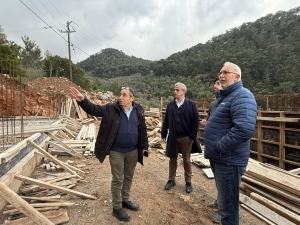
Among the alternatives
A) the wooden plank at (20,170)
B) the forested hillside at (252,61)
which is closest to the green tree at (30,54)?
the forested hillside at (252,61)

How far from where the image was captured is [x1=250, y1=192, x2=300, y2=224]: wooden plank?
2.93 meters

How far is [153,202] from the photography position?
12.3 ft

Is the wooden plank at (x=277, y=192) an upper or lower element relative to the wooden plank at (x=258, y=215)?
upper

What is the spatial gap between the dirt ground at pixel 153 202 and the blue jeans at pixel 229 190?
97 cm

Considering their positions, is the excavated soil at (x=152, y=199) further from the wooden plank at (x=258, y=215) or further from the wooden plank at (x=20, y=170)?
the wooden plank at (x=20, y=170)

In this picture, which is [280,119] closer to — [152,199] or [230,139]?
[152,199]

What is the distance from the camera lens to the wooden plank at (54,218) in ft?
9.25

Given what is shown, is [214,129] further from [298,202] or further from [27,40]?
[27,40]

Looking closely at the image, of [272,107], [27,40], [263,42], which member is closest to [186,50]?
[263,42]

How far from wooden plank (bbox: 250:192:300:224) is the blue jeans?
1235 mm

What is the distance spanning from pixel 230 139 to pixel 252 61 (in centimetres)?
Answer: 5167

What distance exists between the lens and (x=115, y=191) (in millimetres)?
3061

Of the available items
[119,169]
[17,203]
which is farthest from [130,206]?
[17,203]

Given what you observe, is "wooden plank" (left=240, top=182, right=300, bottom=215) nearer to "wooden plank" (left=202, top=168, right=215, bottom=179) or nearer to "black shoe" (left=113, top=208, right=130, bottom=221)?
"wooden plank" (left=202, top=168, right=215, bottom=179)
